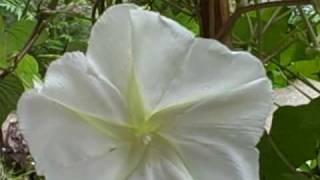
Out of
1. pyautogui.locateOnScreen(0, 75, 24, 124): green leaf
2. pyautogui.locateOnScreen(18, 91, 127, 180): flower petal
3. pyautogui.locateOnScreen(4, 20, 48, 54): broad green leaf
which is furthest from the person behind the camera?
pyautogui.locateOnScreen(4, 20, 48, 54): broad green leaf

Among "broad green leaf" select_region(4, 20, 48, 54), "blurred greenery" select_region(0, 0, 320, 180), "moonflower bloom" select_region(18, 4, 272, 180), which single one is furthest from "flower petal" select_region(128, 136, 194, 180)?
"broad green leaf" select_region(4, 20, 48, 54)

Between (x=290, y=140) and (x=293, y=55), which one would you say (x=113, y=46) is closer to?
(x=290, y=140)

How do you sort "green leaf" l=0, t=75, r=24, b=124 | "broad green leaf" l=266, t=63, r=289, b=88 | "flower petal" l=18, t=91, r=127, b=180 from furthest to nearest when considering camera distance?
1. "broad green leaf" l=266, t=63, r=289, b=88
2. "green leaf" l=0, t=75, r=24, b=124
3. "flower petal" l=18, t=91, r=127, b=180

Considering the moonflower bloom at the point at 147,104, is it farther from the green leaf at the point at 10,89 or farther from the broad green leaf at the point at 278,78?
the broad green leaf at the point at 278,78

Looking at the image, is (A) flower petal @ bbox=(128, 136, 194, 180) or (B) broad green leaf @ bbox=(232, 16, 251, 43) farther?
(B) broad green leaf @ bbox=(232, 16, 251, 43)

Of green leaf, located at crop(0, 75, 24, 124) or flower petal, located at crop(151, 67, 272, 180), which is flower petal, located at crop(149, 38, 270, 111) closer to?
flower petal, located at crop(151, 67, 272, 180)

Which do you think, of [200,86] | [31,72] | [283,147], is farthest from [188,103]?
[31,72]

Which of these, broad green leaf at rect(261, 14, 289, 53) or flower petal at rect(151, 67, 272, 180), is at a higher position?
flower petal at rect(151, 67, 272, 180)

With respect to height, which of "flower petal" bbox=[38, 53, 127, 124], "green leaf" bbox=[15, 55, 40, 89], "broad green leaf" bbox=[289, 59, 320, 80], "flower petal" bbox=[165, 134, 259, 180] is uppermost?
"flower petal" bbox=[38, 53, 127, 124]
